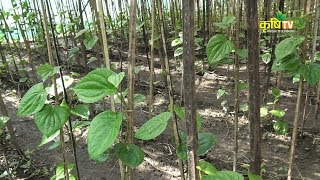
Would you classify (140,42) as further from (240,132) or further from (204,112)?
(240,132)

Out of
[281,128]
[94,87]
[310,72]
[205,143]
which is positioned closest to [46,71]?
[94,87]

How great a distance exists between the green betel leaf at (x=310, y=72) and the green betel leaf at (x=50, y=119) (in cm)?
76

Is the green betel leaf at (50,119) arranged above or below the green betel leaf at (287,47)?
below

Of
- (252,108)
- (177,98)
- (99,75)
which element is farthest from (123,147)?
(177,98)

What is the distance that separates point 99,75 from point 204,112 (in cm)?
185

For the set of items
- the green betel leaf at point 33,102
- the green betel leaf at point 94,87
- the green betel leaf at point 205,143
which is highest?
the green betel leaf at point 94,87

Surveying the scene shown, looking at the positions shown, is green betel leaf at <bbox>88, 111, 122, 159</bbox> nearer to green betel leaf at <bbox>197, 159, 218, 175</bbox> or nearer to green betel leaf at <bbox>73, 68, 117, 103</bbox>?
green betel leaf at <bbox>73, 68, 117, 103</bbox>

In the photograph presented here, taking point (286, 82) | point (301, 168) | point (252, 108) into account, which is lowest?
point (301, 168)

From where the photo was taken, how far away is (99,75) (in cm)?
79

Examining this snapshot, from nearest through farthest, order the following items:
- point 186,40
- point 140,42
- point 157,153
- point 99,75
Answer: point 186,40 < point 99,75 < point 157,153 < point 140,42

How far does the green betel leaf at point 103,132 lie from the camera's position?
72 centimetres

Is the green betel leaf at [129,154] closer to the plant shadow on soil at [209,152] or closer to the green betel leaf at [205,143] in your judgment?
the green betel leaf at [205,143]

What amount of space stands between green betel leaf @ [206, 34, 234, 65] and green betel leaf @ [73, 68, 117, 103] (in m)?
0.33

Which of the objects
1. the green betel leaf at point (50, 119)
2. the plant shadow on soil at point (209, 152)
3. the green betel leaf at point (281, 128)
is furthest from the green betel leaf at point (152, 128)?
the green betel leaf at point (281, 128)
